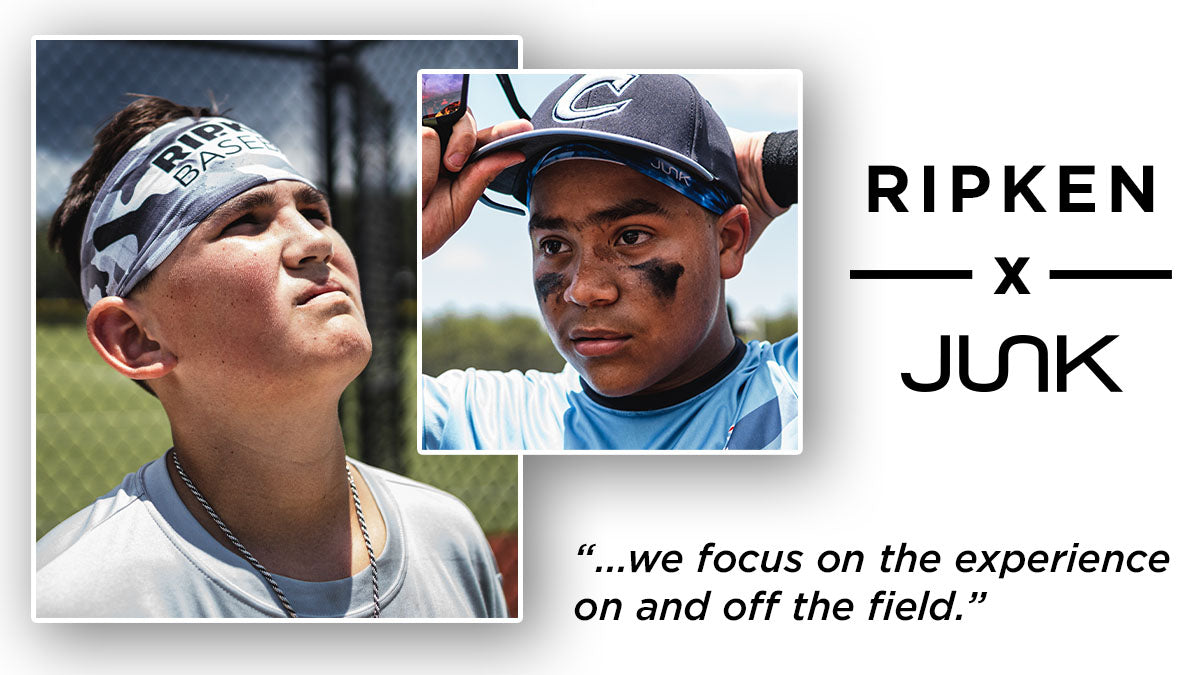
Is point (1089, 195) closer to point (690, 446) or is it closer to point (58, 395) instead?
point (690, 446)

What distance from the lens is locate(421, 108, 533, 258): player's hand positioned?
9.15 feet

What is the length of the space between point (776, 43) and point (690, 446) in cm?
96

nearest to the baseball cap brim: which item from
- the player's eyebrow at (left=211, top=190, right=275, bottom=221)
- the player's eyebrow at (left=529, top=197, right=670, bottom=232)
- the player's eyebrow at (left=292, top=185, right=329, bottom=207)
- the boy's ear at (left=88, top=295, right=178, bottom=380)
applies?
the player's eyebrow at (left=529, top=197, right=670, bottom=232)

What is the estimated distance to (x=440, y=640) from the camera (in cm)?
292

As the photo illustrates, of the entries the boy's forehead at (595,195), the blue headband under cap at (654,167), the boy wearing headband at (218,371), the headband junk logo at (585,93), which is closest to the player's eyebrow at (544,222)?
the boy's forehead at (595,195)

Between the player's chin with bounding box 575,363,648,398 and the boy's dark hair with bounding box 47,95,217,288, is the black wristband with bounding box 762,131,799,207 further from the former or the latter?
the boy's dark hair with bounding box 47,95,217,288

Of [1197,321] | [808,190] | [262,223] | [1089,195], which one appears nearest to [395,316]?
[262,223]

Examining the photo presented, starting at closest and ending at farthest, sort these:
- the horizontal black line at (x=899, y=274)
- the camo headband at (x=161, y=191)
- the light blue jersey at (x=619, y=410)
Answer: the camo headband at (x=161, y=191) < the light blue jersey at (x=619, y=410) < the horizontal black line at (x=899, y=274)

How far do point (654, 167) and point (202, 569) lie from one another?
1.34 m

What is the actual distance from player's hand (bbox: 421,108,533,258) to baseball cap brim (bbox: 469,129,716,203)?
0.01m

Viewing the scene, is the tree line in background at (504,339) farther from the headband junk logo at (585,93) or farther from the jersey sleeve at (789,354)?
the headband junk logo at (585,93)

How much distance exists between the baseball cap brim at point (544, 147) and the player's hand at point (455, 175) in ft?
0.05

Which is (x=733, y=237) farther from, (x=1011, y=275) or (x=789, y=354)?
(x=1011, y=275)

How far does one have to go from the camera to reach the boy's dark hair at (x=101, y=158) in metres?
2.78
